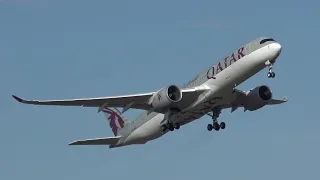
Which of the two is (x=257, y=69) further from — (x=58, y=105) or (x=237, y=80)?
(x=58, y=105)

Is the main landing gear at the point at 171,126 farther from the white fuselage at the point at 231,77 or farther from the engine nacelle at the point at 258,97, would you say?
the engine nacelle at the point at 258,97

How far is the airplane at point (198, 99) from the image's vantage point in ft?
226

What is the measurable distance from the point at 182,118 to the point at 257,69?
26.1 feet

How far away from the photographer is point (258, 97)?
248 ft

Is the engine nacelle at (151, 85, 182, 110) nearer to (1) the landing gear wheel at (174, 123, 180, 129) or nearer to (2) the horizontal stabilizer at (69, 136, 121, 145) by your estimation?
(1) the landing gear wheel at (174, 123, 180, 129)

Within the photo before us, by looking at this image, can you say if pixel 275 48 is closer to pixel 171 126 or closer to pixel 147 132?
pixel 171 126

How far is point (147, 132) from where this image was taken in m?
76.2

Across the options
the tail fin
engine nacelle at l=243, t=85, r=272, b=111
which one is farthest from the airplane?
the tail fin

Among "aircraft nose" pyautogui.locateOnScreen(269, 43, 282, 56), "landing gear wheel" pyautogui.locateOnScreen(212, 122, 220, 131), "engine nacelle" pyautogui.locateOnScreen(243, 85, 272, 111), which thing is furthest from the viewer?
"landing gear wheel" pyautogui.locateOnScreen(212, 122, 220, 131)

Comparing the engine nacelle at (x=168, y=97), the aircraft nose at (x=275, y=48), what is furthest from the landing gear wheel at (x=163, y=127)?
the aircraft nose at (x=275, y=48)

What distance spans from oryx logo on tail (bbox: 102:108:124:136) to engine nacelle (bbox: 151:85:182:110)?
11559 mm

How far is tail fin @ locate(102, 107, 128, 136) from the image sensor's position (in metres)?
82.6

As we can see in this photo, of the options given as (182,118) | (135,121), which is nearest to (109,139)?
(135,121)

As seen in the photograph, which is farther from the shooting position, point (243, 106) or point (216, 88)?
point (243, 106)
